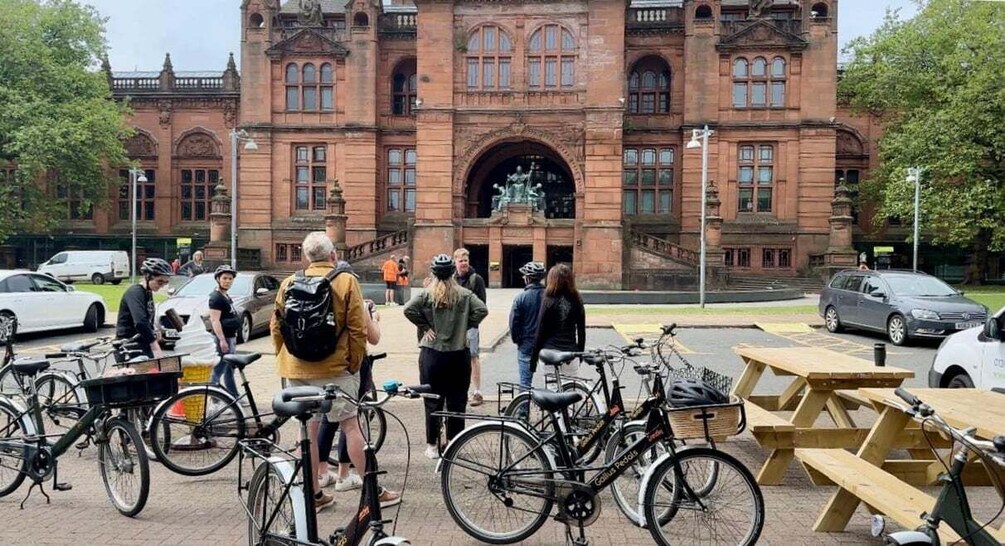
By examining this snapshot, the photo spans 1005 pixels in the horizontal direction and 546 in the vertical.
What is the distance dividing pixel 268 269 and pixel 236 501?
3446 centimetres

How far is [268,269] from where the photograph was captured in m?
39.1

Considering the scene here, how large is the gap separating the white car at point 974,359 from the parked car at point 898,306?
26.6ft

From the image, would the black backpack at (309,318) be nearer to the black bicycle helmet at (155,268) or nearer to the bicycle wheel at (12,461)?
the bicycle wheel at (12,461)

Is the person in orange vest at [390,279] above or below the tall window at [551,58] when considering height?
below

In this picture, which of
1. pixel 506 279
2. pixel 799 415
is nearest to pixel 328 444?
pixel 799 415

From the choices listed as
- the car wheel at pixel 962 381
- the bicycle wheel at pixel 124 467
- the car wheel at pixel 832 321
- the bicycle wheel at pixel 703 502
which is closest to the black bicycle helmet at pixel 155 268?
the bicycle wheel at pixel 124 467

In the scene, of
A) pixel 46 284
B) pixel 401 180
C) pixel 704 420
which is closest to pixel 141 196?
pixel 401 180

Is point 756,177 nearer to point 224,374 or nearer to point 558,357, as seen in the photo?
point 224,374

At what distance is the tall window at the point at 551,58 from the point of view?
35.6 metres

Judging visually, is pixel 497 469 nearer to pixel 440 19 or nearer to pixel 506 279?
pixel 506 279

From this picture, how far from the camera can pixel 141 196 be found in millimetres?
47000

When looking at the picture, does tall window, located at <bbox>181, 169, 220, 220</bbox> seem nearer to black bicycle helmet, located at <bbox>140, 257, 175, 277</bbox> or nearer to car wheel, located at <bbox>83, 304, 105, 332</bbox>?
car wheel, located at <bbox>83, 304, 105, 332</bbox>

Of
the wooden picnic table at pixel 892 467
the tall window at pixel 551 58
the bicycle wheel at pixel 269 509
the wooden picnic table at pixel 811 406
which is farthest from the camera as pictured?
the tall window at pixel 551 58

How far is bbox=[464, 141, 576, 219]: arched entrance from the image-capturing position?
131 feet
